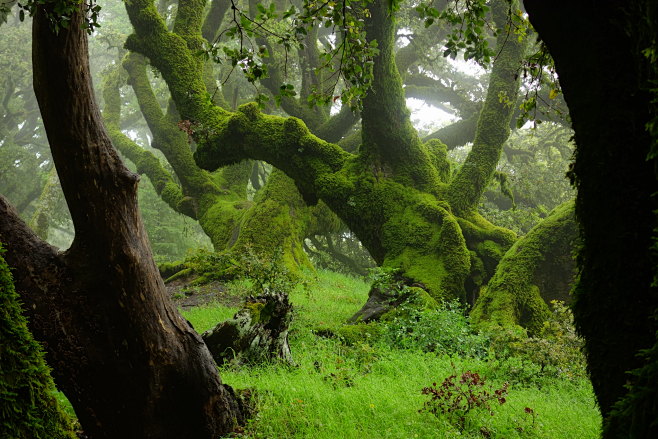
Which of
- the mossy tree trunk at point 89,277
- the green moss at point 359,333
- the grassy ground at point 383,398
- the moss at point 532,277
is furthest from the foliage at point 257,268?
the mossy tree trunk at point 89,277

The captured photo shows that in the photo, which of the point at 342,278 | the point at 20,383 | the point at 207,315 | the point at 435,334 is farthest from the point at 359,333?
the point at 342,278

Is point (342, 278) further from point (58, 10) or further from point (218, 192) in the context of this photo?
point (58, 10)

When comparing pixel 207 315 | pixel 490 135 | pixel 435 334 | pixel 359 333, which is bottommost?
pixel 207 315

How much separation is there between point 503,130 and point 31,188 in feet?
92.5

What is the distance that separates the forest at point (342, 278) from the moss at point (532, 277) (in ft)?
0.13

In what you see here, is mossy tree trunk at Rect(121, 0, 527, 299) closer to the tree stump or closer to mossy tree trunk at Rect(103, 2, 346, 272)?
mossy tree trunk at Rect(103, 2, 346, 272)

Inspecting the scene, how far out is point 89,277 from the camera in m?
3.34

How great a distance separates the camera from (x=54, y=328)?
3.26m

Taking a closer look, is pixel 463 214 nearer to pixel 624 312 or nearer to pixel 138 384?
pixel 138 384

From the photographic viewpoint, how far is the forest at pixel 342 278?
1.63 meters

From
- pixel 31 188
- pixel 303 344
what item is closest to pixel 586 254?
pixel 303 344

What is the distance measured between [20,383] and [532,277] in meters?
8.45

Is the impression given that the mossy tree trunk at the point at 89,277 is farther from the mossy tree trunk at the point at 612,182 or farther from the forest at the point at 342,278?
the mossy tree trunk at the point at 612,182

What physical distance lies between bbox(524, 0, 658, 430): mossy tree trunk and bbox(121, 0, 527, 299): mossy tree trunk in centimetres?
689
